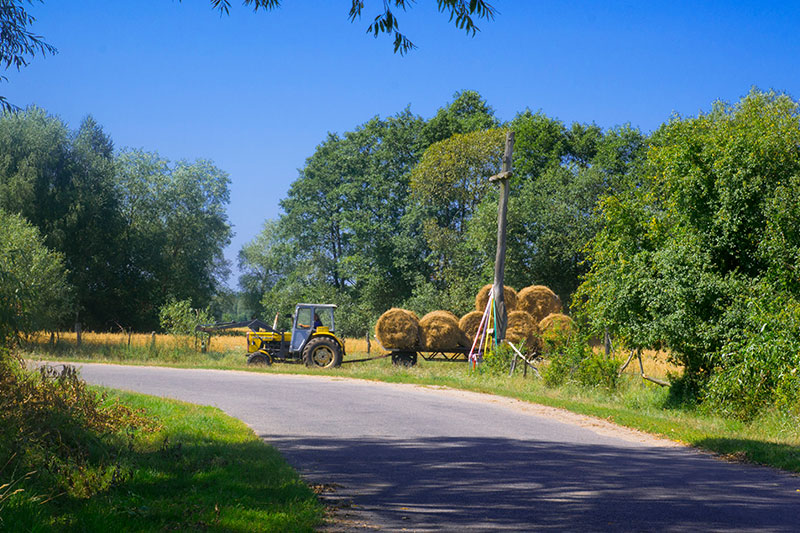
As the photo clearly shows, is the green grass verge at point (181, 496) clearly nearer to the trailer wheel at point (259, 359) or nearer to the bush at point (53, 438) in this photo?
the bush at point (53, 438)

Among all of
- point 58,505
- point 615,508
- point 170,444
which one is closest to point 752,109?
point 615,508

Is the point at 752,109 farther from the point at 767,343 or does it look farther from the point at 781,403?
the point at 781,403

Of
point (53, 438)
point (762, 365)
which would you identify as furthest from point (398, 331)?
point (53, 438)

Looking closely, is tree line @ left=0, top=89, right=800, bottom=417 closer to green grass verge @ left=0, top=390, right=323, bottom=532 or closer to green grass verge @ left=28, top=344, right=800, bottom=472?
green grass verge @ left=28, top=344, right=800, bottom=472

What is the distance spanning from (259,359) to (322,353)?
223 centimetres

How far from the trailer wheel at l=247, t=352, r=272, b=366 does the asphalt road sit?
10159 mm

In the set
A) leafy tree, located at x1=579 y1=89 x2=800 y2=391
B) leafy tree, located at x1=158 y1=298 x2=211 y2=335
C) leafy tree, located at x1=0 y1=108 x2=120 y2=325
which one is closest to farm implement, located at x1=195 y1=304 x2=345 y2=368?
leafy tree, located at x1=158 y1=298 x2=211 y2=335

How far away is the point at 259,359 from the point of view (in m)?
24.5

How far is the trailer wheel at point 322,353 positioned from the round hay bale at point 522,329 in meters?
6.68

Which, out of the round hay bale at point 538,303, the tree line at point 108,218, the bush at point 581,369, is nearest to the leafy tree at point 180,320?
the tree line at point 108,218

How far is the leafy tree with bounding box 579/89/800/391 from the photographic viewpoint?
46.3 ft

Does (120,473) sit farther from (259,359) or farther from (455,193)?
(455,193)

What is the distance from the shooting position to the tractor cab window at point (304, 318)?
81.4ft

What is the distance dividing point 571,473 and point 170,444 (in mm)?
4605
